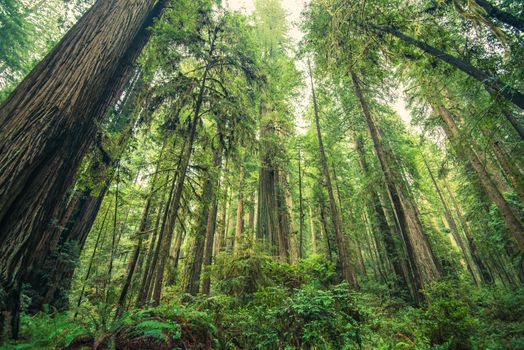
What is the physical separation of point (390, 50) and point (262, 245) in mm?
6520

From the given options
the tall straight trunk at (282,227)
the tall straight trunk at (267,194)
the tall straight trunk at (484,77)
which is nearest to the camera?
the tall straight trunk at (484,77)

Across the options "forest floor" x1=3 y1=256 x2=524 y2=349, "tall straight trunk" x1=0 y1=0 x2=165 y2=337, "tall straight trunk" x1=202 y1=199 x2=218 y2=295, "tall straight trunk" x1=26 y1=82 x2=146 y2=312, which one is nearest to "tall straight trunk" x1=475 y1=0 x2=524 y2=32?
"forest floor" x1=3 y1=256 x2=524 y2=349

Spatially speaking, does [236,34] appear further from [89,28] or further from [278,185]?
[278,185]

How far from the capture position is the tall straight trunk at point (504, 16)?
3.91m

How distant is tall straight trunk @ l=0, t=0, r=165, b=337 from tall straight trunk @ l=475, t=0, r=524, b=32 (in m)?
7.00

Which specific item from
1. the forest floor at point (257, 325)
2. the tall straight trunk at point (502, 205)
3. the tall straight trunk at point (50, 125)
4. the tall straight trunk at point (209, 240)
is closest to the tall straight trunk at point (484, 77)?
the tall straight trunk at point (502, 205)

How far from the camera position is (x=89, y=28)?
153 inches

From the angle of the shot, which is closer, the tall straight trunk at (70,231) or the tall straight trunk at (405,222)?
the tall straight trunk at (70,231)

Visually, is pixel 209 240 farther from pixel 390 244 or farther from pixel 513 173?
pixel 390 244

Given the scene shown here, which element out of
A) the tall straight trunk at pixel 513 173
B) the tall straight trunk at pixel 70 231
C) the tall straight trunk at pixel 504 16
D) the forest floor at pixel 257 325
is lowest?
the forest floor at pixel 257 325

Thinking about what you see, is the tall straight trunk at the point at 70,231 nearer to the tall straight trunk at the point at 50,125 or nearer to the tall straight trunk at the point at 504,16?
the tall straight trunk at the point at 50,125

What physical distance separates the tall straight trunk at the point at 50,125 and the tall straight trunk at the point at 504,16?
7.00 m

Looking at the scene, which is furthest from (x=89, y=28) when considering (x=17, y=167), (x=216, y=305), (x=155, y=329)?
(x=216, y=305)

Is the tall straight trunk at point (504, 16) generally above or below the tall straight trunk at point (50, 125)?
above
